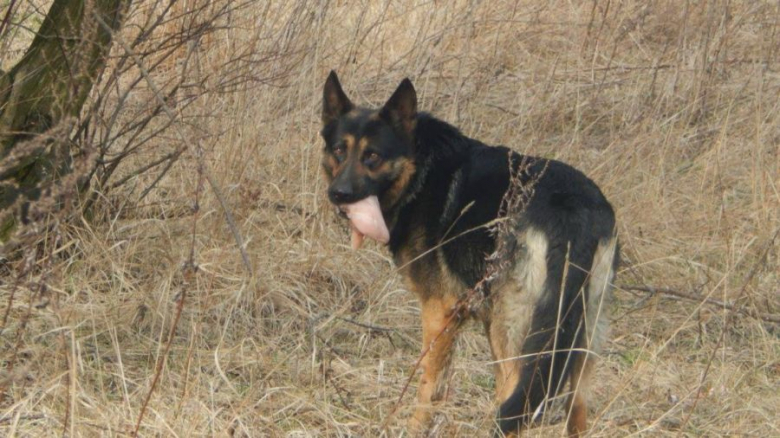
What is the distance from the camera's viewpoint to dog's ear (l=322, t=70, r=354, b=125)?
4414mm

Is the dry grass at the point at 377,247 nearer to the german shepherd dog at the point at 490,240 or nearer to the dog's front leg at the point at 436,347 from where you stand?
the dog's front leg at the point at 436,347

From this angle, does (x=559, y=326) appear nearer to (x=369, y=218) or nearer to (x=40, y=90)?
(x=369, y=218)

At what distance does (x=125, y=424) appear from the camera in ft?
10.1

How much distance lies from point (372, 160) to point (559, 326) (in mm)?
1346

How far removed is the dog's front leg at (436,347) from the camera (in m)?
3.95

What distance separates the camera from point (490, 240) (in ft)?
12.5

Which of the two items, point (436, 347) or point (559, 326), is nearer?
point (559, 326)

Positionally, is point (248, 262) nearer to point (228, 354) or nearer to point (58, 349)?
point (228, 354)

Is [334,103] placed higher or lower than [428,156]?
higher

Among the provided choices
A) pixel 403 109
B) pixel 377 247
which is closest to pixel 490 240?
pixel 403 109

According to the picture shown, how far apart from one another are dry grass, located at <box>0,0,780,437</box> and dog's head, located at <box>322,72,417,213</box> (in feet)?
1.46

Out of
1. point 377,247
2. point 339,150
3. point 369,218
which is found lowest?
point 377,247

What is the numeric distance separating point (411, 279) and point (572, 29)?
11.6 feet

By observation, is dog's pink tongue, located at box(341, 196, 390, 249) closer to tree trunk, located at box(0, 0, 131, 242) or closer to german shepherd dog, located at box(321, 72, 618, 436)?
german shepherd dog, located at box(321, 72, 618, 436)
